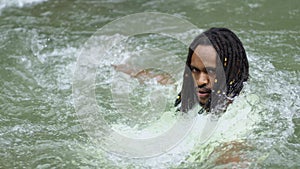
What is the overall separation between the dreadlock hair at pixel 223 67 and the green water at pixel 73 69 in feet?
1.13

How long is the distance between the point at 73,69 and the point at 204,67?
1.78 meters

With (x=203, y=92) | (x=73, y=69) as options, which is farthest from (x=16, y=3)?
(x=203, y=92)

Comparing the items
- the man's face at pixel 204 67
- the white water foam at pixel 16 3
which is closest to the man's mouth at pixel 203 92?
the man's face at pixel 204 67

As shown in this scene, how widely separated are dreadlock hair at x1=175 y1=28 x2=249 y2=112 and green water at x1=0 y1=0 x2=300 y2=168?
1.13 ft

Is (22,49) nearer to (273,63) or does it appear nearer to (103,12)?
(103,12)

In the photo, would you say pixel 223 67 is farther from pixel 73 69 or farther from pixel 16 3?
pixel 16 3

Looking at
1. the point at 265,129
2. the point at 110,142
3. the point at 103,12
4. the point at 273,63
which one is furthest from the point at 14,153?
the point at 103,12

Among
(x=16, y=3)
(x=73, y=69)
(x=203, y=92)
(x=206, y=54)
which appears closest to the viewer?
(x=206, y=54)

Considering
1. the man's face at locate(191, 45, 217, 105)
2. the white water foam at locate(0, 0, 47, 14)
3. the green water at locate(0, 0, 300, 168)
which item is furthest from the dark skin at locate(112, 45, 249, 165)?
the white water foam at locate(0, 0, 47, 14)

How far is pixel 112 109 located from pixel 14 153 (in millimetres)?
780

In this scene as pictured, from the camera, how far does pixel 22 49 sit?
15.3 feet

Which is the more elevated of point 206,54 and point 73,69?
point 206,54

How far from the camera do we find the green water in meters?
3.29

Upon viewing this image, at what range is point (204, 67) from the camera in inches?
112
